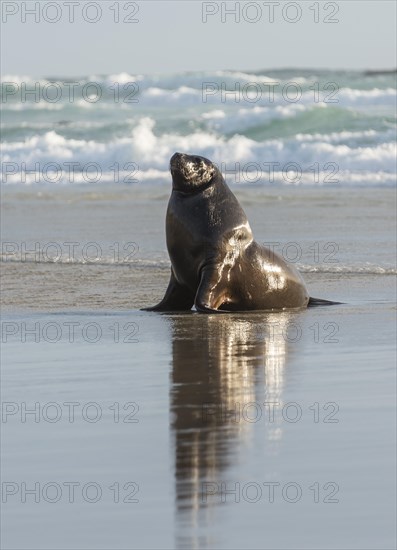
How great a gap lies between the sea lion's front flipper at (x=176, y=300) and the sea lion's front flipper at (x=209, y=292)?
1.21 ft

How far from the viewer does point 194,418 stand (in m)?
6.42

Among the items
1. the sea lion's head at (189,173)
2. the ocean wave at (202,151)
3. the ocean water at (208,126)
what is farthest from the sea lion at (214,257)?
the ocean wave at (202,151)

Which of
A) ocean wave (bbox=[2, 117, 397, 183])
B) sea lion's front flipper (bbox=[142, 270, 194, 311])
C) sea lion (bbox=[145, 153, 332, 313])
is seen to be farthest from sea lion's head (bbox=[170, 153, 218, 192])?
ocean wave (bbox=[2, 117, 397, 183])

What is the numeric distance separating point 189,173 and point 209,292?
1082 millimetres

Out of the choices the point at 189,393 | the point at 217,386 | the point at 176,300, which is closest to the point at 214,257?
the point at 176,300

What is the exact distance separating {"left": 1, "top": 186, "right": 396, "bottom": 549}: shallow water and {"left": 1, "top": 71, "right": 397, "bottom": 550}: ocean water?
13mm

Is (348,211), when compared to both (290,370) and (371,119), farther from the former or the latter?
(371,119)

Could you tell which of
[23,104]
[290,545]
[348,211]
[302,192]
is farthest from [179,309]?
[23,104]

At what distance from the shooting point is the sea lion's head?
1080 cm

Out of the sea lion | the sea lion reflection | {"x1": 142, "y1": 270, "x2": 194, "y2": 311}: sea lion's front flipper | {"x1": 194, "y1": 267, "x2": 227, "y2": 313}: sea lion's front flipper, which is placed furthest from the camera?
{"x1": 142, "y1": 270, "x2": 194, "y2": 311}: sea lion's front flipper

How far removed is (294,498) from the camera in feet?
16.7

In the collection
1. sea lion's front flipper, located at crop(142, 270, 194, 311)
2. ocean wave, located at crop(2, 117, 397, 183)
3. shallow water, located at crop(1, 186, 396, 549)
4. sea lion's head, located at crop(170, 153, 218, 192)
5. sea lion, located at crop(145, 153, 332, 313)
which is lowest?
shallow water, located at crop(1, 186, 396, 549)

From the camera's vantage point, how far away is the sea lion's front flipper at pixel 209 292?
10195 millimetres

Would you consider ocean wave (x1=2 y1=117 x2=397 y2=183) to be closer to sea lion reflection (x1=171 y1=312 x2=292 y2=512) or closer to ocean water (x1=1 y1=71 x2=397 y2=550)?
ocean water (x1=1 y1=71 x2=397 y2=550)
